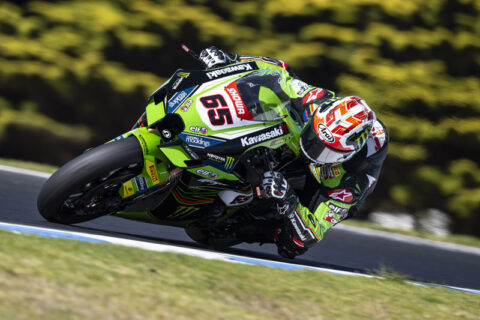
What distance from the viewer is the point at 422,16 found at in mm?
7707

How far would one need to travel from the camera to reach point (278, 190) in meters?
4.29

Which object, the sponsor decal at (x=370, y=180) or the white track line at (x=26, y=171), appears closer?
the sponsor decal at (x=370, y=180)

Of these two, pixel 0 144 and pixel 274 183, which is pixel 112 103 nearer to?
pixel 0 144

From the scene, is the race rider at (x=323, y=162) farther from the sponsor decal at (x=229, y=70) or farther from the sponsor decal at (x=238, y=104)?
the sponsor decal at (x=238, y=104)

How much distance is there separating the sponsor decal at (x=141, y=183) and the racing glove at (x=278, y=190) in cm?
71

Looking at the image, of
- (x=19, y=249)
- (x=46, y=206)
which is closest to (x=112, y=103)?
(x=46, y=206)

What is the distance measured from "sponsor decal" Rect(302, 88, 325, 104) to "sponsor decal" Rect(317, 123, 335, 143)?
0.95ft

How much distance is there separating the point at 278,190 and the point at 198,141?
1.95 ft

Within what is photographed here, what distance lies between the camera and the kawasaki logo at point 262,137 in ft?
13.6

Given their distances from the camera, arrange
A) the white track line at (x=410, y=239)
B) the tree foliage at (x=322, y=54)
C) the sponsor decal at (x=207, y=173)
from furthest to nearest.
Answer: the tree foliage at (x=322, y=54) → the white track line at (x=410, y=239) → the sponsor decal at (x=207, y=173)

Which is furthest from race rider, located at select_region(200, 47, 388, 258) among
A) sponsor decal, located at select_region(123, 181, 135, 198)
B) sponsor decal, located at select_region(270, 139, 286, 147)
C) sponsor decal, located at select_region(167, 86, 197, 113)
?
sponsor decal, located at select_region(123, 181, 135, 198)

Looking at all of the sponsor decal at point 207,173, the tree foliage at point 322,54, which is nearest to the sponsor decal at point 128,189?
the sponsor decal at point 207,173

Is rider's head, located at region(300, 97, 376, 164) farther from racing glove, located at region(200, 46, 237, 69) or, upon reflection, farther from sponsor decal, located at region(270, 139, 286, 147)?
racing glove, located at region(200, 46, 237, 69)

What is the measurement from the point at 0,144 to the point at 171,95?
182 inches
